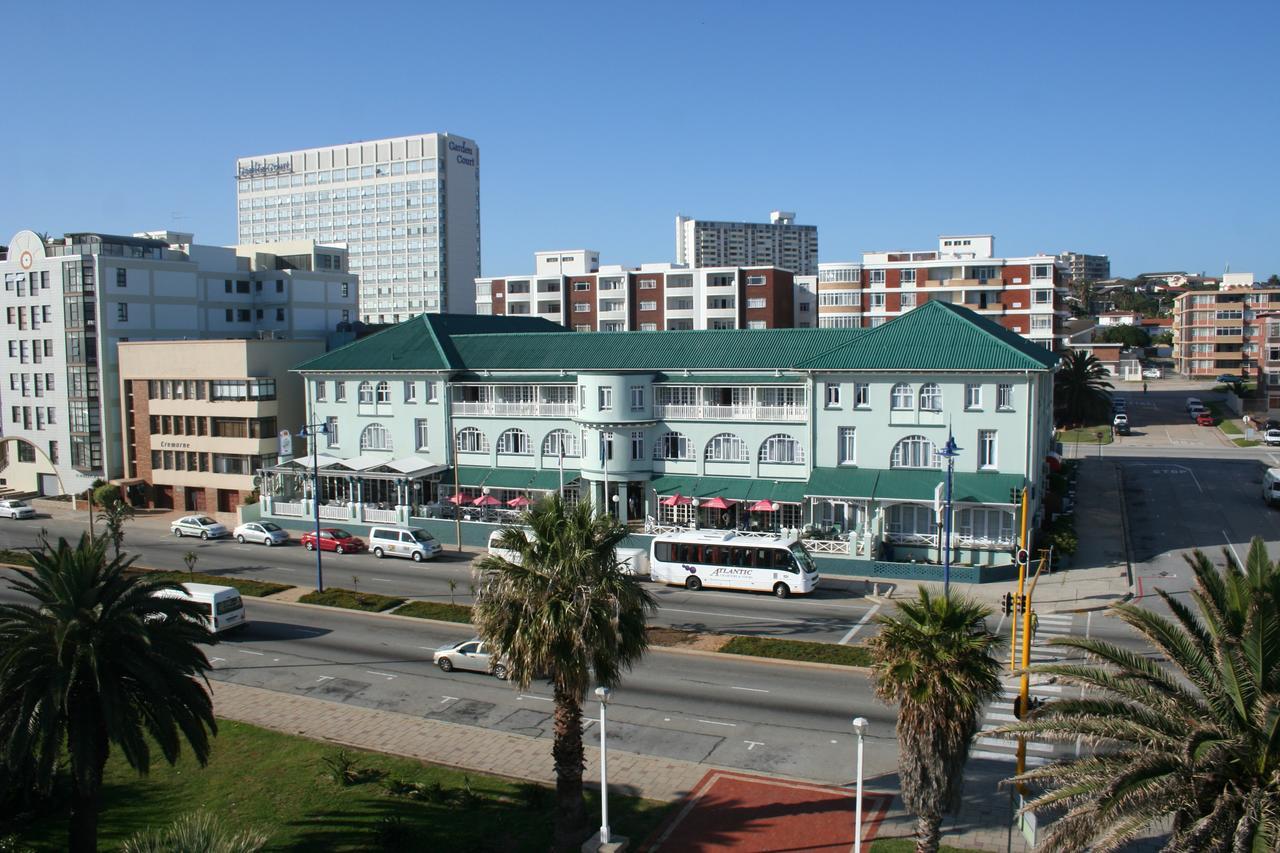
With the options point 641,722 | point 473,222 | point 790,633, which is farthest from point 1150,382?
point 641,722

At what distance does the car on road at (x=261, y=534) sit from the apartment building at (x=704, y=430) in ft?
8.56

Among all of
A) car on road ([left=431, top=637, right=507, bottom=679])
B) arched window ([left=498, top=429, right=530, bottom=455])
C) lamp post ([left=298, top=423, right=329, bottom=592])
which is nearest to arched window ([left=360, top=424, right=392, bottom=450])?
lamp post ([left=298, top=423, right=329, bottom=592])

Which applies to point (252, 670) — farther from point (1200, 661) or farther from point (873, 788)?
point (1200, 661)

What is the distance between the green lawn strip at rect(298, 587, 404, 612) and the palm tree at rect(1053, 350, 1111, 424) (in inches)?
2552

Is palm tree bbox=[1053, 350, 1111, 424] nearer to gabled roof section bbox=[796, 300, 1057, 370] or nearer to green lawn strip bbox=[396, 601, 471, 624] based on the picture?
gabled roof section bbox=[796, 300, 1057, 370]

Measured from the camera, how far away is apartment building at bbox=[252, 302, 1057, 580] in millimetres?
46125

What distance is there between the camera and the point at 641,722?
2806cm

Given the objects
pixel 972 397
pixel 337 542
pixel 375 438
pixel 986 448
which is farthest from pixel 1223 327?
pixel 337 542

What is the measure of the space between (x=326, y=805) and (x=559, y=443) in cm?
3322

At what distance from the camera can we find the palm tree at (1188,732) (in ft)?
46.2

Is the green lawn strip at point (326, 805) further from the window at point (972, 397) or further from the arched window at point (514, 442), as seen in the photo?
the arched window at point (514, 442)

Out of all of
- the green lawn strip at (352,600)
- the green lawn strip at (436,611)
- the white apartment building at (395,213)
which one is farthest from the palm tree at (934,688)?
the white apartment building at (395,213)

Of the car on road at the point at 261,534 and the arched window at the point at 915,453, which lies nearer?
the arched window at the point at 915,453

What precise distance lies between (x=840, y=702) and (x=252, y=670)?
1851 cm
